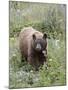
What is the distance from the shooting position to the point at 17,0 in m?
2.29

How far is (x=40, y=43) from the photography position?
2.33 m

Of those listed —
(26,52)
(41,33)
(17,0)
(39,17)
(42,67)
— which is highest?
(17,0)

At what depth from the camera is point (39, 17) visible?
2.34m

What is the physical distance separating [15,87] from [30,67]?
0.24 metres

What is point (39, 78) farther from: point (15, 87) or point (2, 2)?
point (2, 2)

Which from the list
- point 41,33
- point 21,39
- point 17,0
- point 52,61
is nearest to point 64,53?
point 52,61

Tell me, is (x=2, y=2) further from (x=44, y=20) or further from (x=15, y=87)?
(x=15, y=87)

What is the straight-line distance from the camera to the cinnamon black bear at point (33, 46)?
2.30 metres

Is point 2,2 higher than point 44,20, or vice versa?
point 2,2

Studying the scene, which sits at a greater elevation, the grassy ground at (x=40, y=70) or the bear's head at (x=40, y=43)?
the bear's head at (x=40, y=43)

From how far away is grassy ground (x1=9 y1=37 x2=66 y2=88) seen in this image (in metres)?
2.28

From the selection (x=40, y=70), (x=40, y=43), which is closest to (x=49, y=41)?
(x=40, y=43)

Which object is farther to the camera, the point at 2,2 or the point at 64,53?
the point at 64,53

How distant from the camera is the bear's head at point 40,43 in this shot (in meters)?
2.32
